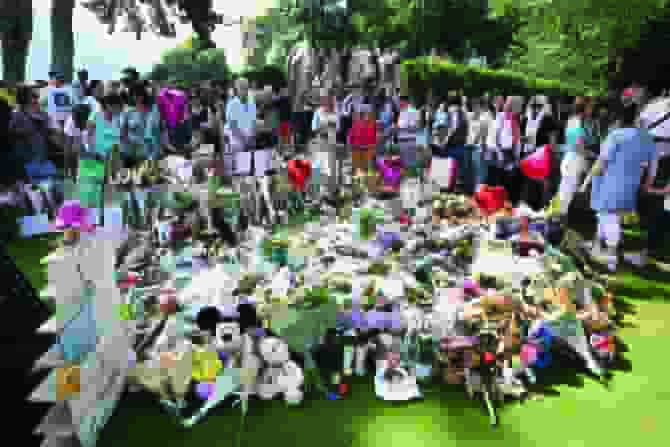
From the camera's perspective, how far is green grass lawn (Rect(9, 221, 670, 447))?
3.77m

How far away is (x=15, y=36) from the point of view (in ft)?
52.4

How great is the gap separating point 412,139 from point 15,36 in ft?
45.0

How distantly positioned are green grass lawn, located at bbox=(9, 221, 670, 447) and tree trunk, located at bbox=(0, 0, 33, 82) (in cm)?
1615

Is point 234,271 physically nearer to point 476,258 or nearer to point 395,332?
point 395,332

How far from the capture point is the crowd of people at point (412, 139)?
638 cm

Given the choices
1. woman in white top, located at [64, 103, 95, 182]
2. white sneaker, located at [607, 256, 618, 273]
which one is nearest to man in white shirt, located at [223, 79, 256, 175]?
woman in white top, located at [64, 103, 95, 182]

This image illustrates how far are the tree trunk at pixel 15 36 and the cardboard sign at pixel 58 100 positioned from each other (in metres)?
8.59

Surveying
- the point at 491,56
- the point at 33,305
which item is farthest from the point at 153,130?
the point at 491,56

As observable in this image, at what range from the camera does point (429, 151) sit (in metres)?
10.2

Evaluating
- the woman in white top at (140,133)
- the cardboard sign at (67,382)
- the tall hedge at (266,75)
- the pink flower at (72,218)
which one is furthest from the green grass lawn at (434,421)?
the tall hedge at (266,75)

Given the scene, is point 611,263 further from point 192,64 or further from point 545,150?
point 192,64

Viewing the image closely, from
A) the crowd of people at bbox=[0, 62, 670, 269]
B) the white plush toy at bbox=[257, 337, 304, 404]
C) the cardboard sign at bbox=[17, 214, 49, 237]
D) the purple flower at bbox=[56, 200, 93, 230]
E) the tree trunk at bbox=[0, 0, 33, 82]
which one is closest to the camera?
the purple flower at bbox=[56, 200, 93, 230]

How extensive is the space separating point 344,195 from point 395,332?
4431mm

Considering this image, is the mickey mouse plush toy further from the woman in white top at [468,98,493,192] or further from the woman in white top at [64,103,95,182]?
the woman in white top at [64,103,95,182]
